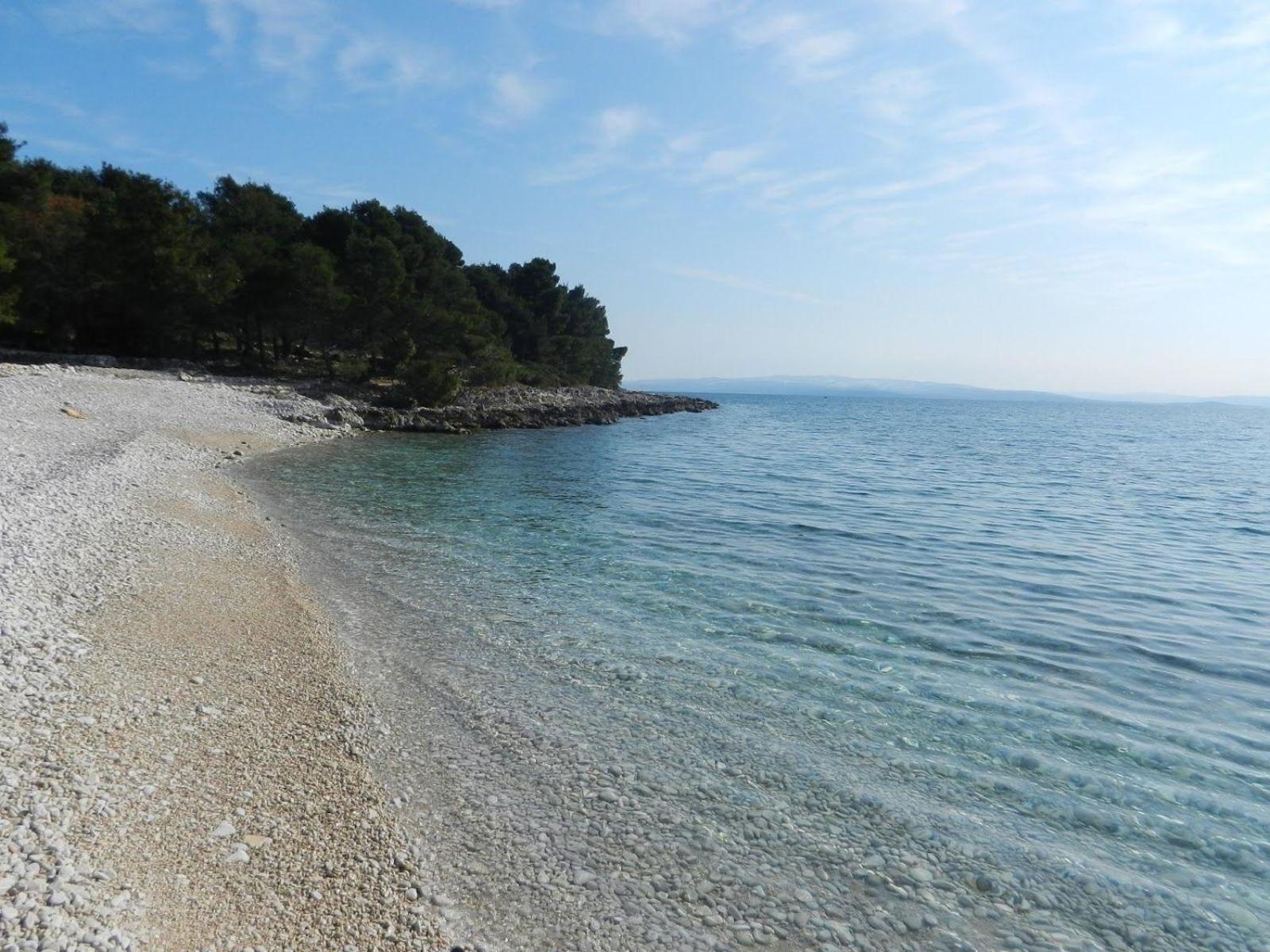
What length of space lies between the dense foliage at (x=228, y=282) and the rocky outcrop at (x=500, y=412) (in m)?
2.09

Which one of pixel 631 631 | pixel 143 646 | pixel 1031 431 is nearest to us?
pixel 143 646

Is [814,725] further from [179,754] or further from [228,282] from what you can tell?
[228,282]

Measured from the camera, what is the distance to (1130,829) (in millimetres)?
6496

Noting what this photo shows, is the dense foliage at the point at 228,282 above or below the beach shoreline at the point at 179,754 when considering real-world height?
above

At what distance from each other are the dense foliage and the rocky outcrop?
2093mm

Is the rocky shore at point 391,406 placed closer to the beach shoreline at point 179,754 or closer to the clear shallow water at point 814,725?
the clear shallow water at point 814,725

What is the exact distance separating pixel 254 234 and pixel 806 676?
191 feet

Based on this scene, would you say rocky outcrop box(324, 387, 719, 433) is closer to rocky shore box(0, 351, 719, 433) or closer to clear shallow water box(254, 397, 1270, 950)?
rocky shore box(0, 351, 719, 433)

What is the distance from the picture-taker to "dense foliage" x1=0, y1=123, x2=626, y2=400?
44375 millimetres

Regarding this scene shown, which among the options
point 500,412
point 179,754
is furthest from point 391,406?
point 179,754

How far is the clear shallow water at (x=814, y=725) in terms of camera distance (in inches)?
217

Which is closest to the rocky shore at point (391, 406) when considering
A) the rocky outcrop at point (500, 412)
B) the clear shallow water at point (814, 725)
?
the rocky outcrop at point (500, 412)

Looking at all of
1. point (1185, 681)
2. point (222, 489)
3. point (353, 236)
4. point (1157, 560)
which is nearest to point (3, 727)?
point (1185, 681)

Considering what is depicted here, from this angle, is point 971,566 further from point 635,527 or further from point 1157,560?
point 635,527
